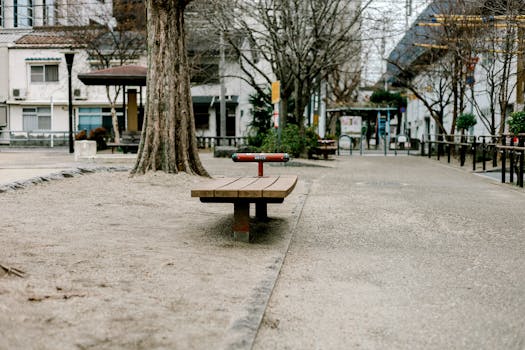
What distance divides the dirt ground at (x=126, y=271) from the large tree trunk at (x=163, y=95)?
8.57ft

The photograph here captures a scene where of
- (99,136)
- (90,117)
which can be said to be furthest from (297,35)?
(90,117)

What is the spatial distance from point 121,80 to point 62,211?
14.9 m

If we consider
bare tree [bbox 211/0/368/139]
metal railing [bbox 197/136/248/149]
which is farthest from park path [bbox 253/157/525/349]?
metal railing [bbox 197/136/248/149]

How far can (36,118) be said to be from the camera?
149 feet

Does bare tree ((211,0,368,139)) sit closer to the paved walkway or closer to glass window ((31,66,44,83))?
the paved walkway

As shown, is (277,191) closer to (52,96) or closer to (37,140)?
(37,140)

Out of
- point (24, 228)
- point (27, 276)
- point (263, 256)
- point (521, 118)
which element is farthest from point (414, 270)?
point (521, 118)

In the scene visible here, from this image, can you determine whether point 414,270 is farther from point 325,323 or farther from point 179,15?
point 179,15

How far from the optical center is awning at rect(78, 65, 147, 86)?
21812mm

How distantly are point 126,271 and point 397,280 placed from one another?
6.37 feet

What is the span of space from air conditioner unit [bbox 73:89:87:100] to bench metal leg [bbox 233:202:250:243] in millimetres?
Answer: 39658

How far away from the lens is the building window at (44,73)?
146 ft

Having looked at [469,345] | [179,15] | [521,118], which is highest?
[179,15]

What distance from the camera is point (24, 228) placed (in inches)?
257
